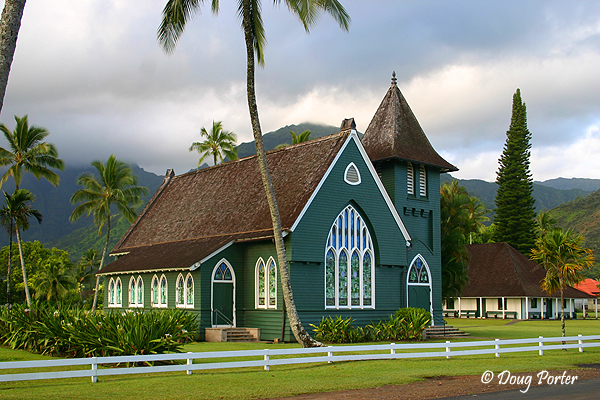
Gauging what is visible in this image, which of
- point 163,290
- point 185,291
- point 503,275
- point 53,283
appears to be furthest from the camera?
point 53,283

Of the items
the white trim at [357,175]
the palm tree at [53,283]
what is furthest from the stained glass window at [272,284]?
the palm tree at [53,283]

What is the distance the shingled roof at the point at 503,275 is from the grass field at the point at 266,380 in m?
38.8

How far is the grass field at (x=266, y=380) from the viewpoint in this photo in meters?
12.4

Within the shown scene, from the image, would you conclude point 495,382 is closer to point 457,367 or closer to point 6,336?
point 457,367

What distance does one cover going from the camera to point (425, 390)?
13.2 meters

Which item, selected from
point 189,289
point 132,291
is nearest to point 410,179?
point 189,289

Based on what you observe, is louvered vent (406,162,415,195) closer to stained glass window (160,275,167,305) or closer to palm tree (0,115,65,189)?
stained glass window (160,275,167,305)

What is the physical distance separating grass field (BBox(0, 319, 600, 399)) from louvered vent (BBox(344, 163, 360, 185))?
34.4 feet

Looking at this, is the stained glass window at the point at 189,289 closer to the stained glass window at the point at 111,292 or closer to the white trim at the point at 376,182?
the white trim at the point at 376,182

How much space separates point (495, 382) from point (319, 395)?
180 inches

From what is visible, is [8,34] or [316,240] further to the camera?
[316,240]

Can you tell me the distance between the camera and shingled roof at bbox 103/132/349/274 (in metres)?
27.3

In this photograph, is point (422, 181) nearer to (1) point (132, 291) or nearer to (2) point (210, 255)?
(2) point (210, 255)

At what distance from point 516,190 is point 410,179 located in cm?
4560
